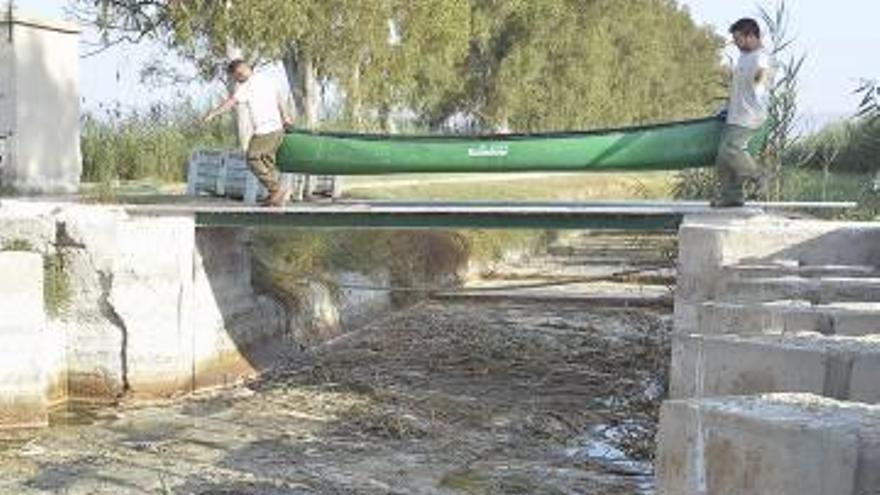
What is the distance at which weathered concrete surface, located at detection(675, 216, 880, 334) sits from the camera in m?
8.97

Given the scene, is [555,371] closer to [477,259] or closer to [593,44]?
[477,259]

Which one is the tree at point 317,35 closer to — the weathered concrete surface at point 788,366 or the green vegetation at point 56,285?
the green vegetation at point 56,285

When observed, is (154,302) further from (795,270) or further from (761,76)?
(795,270)

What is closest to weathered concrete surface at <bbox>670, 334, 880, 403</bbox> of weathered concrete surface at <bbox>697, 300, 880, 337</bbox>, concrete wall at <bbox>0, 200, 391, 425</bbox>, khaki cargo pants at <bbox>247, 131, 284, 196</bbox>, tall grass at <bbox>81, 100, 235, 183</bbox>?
weathered concrete surface at <bbox>697, 300, 880, 337</bbox>

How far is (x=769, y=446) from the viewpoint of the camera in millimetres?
3488

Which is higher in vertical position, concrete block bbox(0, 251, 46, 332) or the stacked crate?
the stacked crate

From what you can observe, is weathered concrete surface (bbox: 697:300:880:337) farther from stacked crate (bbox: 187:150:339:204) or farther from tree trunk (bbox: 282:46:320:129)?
tree trunk (bbox: 282:46:320:129)

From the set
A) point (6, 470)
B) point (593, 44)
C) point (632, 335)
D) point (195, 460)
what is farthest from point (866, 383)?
point (593, 44)

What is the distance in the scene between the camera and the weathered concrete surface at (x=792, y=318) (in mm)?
5629

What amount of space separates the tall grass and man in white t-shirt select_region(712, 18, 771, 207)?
439 inches

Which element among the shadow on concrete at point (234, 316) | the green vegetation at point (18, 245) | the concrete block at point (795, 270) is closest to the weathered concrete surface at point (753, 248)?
the concrete block at point (795, 270)

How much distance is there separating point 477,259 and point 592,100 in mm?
20972

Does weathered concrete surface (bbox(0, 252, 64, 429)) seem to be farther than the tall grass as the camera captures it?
No

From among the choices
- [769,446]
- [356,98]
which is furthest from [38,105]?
[769,446]
